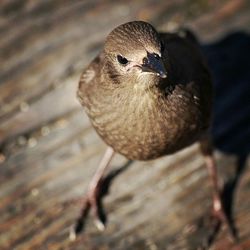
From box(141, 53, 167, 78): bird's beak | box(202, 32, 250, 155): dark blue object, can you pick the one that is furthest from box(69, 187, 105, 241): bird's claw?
box(141, 53, 167, 78): bird's beak

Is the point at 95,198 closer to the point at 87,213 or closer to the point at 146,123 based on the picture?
the point at 87,213

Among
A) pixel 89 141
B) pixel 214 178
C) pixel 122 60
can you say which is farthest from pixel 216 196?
pixel 122 60

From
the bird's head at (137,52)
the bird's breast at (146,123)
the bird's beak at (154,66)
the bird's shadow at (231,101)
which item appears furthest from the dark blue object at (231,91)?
the bird's beak at (154,66)

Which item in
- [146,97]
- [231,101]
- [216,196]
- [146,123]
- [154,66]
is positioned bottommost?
[216,196]

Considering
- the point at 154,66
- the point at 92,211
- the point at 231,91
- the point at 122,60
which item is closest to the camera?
the point at 154,66

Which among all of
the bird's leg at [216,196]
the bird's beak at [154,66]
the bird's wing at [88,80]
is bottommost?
the bird's leg at [216,196]

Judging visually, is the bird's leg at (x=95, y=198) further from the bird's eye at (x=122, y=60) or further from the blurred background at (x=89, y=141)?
the bird's eye at (x=122, y=60)
